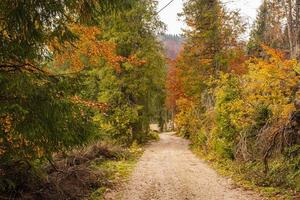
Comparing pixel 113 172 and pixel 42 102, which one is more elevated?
pixel 42 102

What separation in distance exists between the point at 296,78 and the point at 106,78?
1517 cm

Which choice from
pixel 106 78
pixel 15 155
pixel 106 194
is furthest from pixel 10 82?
pixel 106 78

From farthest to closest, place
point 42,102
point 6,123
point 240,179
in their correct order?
point 240,179 < point 6,123 < point 42,102

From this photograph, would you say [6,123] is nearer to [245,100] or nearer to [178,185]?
[178,185]

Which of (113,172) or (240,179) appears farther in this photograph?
(113,172)

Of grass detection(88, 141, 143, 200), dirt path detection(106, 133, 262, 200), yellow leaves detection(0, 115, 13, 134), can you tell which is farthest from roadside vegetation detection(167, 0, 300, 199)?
yellow leaves detection(0, 115, 13, 134)

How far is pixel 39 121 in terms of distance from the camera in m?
6.07

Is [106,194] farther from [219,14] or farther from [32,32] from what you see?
[219,14]

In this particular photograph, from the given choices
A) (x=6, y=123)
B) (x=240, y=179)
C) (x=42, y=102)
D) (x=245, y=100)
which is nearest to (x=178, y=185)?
(x=240, y=179)

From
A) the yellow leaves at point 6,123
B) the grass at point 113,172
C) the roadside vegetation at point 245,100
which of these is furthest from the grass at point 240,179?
the yellow leaves at point 6,123

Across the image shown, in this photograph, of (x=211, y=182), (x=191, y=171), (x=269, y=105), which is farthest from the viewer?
(x=191, y=171)

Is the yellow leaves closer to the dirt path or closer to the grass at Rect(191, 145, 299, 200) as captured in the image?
the dirt path

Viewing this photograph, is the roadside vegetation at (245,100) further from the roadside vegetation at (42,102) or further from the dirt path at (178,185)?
the roadside vegetation at (42,102)

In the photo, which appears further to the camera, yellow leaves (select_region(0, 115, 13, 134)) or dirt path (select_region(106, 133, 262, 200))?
dirt path (select_region(106, 133, 262, 200))
